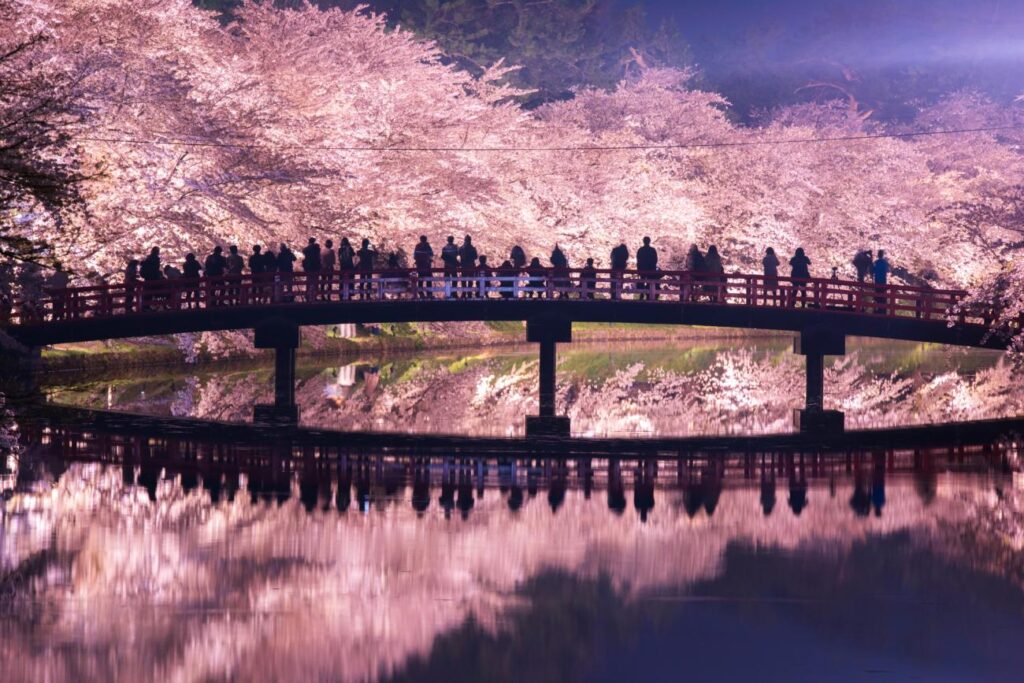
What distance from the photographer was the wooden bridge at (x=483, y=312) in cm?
3619

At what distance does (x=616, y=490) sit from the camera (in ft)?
80.0

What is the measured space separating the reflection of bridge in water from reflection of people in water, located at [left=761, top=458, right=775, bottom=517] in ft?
0.09

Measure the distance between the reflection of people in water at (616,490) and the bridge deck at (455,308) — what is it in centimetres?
1085

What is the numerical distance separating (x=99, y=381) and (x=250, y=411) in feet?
20.6

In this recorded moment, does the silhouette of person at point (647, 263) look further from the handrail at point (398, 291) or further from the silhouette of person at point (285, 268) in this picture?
the silhouette of person at point (285, 268)

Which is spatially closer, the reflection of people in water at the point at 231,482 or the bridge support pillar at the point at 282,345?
the reflection of people in water at the point at 231,482

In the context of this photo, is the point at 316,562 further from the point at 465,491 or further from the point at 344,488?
the point at 465,491

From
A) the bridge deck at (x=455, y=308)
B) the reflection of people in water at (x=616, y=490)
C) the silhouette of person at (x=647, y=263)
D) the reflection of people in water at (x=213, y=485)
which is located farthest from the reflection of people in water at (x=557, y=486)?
the silhouette of person at (x=647, y=263)

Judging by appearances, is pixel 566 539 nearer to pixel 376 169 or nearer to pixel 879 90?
pixel 376 169

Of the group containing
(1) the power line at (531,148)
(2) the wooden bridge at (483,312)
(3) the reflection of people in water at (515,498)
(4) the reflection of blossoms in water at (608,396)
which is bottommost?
(3) the reflection of people in water at (515,498)

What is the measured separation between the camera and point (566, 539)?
20.2m

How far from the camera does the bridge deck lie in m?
36.2

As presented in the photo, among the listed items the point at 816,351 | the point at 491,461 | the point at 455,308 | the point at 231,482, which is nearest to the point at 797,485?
the point at 491,461

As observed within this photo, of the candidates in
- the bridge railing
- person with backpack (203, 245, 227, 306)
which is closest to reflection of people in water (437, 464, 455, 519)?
the bridge railing
